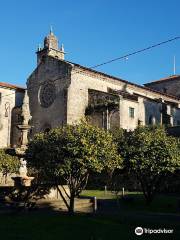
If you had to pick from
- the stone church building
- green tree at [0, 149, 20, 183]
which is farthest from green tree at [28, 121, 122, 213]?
the stone church building

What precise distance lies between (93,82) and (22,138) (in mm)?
27459

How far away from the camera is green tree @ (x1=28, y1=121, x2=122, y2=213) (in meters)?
17.6

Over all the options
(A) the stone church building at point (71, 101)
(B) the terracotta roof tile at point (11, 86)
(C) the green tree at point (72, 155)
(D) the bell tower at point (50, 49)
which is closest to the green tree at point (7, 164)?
(A) the stone church building at point (71, 101)

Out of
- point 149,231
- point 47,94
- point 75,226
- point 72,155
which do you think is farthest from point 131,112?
point 149,231

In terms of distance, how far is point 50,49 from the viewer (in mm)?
53250

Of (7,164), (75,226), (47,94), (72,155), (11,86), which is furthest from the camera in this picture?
(11,86)

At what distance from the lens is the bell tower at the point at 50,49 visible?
5319 cm

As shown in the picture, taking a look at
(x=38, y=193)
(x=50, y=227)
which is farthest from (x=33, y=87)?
(x=50, y=227)

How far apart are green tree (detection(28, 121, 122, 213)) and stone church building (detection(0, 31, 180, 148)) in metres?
24.2

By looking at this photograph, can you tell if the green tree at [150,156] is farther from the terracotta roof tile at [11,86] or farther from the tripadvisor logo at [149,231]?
the terracotta roof tile at [11,86]

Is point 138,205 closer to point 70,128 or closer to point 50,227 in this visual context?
point 70,128

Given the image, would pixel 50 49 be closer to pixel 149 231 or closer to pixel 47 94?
pixel 47 94

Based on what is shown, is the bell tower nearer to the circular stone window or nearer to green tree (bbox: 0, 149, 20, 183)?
the circular stone window

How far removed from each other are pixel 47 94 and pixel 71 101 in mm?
5264
